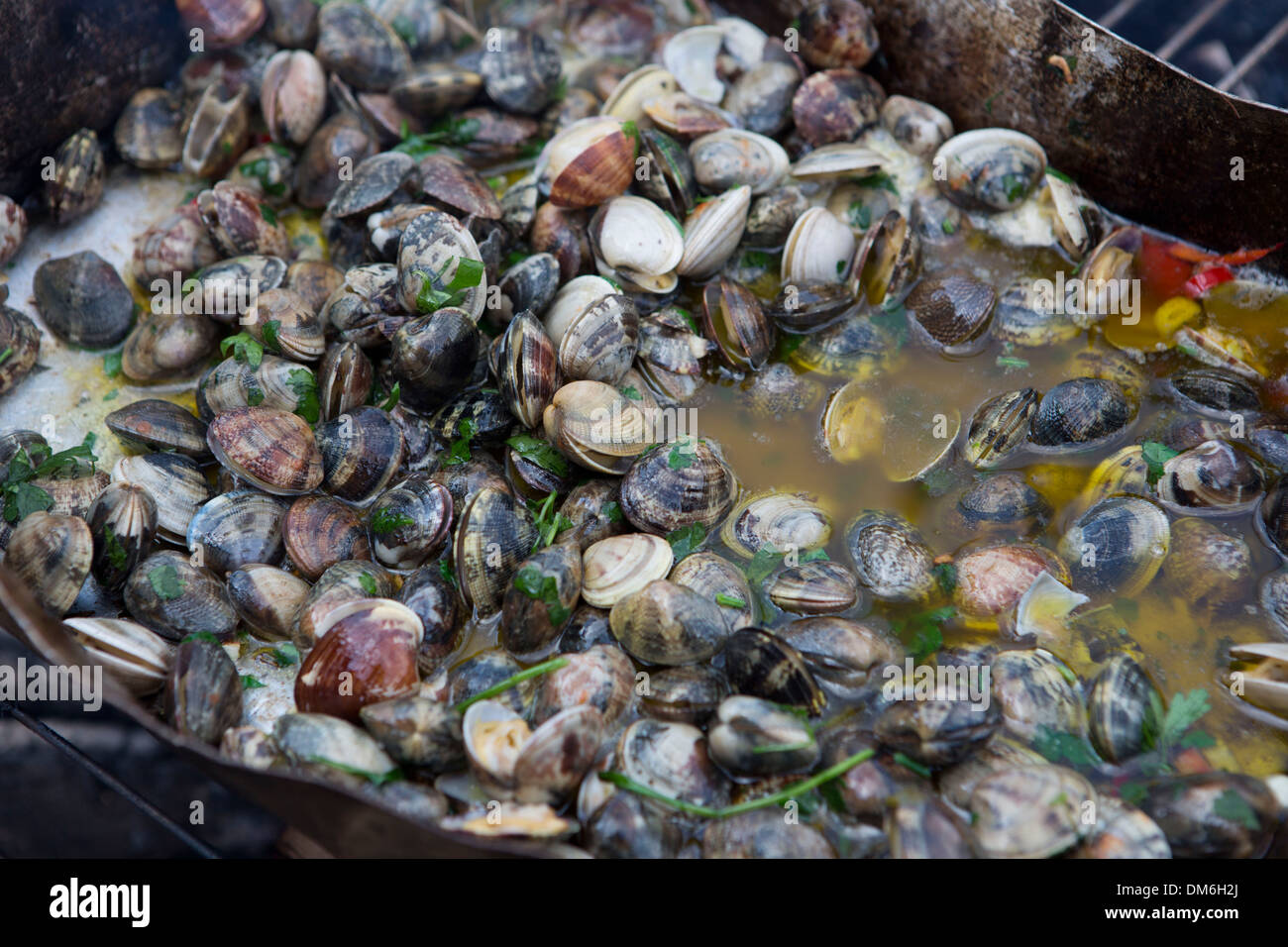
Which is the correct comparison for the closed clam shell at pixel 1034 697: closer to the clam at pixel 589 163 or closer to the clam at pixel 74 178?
the clam at pixel 589 163

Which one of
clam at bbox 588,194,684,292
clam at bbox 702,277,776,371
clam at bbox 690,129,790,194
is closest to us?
clam at bbox 702,277,776,371

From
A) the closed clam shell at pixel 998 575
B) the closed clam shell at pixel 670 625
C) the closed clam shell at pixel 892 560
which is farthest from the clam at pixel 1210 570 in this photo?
the closed clam shell at pixel 670 625

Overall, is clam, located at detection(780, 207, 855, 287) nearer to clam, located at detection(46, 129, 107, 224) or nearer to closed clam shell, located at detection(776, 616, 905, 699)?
closed clam shell, located at detection(776, 616, 905, 699)

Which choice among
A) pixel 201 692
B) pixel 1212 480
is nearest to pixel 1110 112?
pixel 1212 480

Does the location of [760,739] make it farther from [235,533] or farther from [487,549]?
[235,533]

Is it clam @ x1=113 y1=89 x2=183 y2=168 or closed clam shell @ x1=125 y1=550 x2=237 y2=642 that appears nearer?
closed clam shell @ x1=125 y1=550 x2=237 y2=642

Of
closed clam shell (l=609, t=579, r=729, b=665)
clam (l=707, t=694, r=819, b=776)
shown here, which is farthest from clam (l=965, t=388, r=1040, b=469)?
clam (l=707, t=694, r=819, b=776)

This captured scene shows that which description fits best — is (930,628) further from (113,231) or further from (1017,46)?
(113,231)
